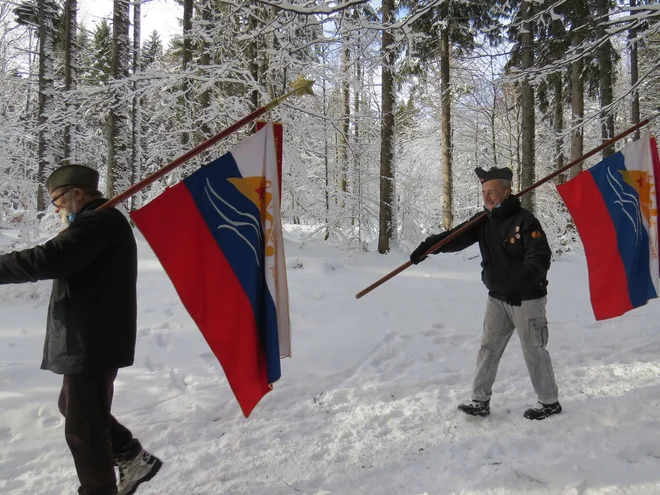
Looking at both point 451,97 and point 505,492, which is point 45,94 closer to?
point 451,97

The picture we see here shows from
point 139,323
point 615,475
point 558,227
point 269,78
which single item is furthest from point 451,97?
point 615,475

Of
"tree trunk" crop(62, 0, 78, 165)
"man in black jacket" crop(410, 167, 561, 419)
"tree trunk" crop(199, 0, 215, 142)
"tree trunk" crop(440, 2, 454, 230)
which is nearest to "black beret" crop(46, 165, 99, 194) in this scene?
"man in black jacket" crop(410, 167, 561, 419)

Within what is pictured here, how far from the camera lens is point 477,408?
140 inches

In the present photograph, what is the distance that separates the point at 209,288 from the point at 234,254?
0.26 metres

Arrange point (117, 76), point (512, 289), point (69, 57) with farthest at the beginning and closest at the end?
1. point (69, 57)
2. point (117, 76)
3. point (512, 289)

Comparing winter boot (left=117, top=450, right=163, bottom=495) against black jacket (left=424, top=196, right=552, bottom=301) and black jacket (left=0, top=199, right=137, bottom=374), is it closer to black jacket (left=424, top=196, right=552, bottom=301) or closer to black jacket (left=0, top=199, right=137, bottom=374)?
black jacket (left=0, top=199, right=137, bottom=374)

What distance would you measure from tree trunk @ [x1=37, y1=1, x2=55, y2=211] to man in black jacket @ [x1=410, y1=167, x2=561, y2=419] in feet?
40.9

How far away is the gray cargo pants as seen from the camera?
3.41 meters

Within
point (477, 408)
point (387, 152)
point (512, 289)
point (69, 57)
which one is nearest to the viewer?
point (512, 289)

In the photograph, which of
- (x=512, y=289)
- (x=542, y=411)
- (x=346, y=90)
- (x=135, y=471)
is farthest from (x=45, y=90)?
(x=542, y=411)

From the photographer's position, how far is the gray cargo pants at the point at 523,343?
3410mm

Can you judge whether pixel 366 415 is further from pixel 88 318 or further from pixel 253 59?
pixel 253 59

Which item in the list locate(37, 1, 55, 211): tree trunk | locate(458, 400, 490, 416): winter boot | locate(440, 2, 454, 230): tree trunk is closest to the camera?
locate(458, 400, 490, 416): winter boot

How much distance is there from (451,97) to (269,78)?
1056 cm
